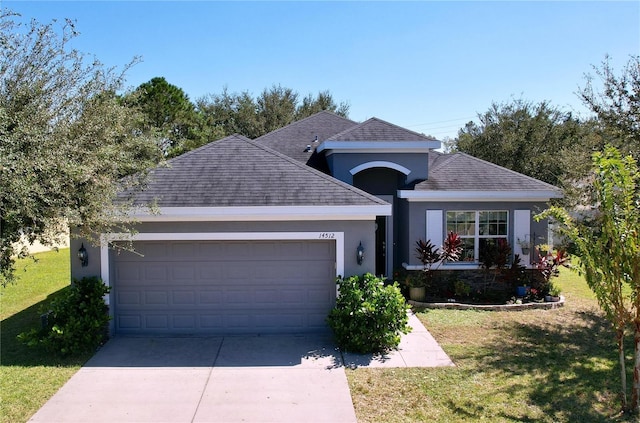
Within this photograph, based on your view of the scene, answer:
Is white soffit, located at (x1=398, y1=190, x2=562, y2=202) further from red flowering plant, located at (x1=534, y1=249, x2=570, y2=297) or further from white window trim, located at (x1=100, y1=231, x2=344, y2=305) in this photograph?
white window trim, located at (x1=100, y1=231, x2=344, y2=305)

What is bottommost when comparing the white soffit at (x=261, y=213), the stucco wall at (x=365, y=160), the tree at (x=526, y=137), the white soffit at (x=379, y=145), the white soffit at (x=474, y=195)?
the white soffit at (x=261, y=213)

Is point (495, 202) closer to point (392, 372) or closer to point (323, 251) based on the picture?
point (323, 251)

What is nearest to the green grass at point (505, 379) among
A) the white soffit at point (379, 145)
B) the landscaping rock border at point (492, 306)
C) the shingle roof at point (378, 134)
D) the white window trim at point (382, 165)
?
the landscaping rock border at point (492, 306)

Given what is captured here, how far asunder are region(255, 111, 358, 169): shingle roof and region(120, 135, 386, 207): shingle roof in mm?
4894

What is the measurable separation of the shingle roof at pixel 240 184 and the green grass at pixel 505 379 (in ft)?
11.6

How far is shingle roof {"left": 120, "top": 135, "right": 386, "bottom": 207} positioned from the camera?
30.7ft

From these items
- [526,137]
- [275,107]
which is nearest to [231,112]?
[275,107]

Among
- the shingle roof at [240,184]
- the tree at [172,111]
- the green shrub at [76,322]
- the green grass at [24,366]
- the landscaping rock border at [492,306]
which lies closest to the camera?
the green grass at [24,366]

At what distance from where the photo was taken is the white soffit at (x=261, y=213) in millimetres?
9109

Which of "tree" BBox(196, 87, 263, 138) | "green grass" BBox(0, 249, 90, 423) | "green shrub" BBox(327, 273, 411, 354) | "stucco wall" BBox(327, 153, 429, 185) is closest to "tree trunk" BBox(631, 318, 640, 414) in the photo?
"green shrub" BBox(327, 273, 411, 354)

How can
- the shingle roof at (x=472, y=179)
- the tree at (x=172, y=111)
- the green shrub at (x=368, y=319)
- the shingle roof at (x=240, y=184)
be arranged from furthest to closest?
the tree at (x=172, y=111) < the shingle roof at (x=472, y=179) < the shingle roof at (x=240, y=184) < the green shrub at (x=368, y=319)

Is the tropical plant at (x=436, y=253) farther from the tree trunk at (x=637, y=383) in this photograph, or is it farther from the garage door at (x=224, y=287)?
the tree trunk at (x=637, y=383)

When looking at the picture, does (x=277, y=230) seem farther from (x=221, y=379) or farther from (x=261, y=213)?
(x=221, y=379)

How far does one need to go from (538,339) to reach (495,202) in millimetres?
4875
